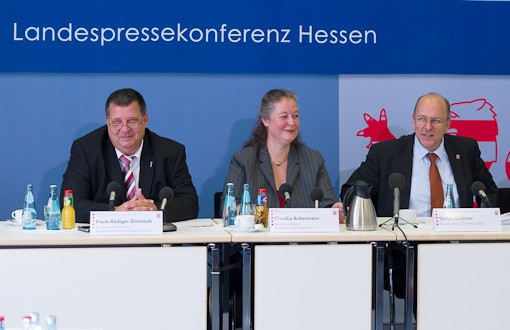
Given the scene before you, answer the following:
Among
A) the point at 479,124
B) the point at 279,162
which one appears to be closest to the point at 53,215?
the point at 279,162

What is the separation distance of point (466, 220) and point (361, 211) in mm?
493

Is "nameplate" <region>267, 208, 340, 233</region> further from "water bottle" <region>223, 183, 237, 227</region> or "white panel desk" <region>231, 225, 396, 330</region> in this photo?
"water bottle" <region>223, 183, 237, 227</region>

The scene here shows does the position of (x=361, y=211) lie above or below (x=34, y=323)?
above

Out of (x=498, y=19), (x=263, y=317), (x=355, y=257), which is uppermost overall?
(x=498, y=19)

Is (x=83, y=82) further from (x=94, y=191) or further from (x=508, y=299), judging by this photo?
(x=508, y=299)

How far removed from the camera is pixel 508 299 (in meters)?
3.74

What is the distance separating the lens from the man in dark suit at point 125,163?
4430 mm

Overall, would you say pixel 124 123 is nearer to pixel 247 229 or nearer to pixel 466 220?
pixel 247 229

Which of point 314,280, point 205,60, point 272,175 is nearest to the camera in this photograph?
point 314,280

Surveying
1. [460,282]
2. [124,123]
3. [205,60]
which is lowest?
[460,282]

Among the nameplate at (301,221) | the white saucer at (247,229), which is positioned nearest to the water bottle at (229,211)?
the white saucer at (247,229)

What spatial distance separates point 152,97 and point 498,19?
7.91 ft

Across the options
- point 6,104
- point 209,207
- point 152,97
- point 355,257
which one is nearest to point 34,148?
point 6,104

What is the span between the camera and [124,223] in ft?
11.7
